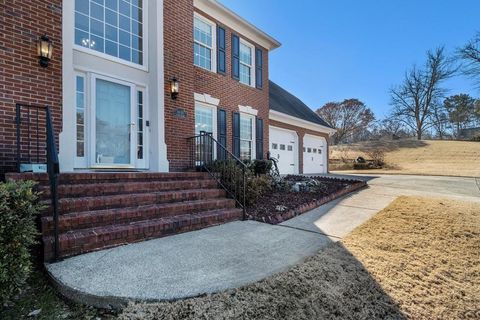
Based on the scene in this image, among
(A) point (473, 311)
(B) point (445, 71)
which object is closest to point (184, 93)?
(A) point (473, 311)

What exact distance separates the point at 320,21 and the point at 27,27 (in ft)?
43.8

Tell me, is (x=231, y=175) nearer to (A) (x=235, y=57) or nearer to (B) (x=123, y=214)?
(B) (x=123, y=214)

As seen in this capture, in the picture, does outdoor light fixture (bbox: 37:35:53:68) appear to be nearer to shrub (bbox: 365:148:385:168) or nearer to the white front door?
the white front door

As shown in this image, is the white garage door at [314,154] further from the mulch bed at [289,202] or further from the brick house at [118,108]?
the brick house at [118,108]

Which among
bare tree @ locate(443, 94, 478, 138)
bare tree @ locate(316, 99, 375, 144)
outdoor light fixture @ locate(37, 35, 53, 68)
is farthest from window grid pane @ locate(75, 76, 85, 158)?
bare tree @ locate(443, 94, 478, 138)

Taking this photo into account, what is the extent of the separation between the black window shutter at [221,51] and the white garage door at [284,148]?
12.8 ft

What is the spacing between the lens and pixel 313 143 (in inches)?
596

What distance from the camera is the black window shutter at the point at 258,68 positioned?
10.2 metres

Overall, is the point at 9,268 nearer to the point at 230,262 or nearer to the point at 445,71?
the point at 230,262

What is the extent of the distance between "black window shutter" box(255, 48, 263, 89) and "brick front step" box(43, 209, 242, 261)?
6744 mm

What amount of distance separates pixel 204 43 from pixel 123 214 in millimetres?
6209

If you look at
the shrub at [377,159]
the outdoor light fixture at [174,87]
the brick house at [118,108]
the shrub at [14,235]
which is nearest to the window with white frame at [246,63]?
the brick house at [118,108]

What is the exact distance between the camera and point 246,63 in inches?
391

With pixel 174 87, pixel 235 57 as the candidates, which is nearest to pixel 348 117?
pixel 235 57
